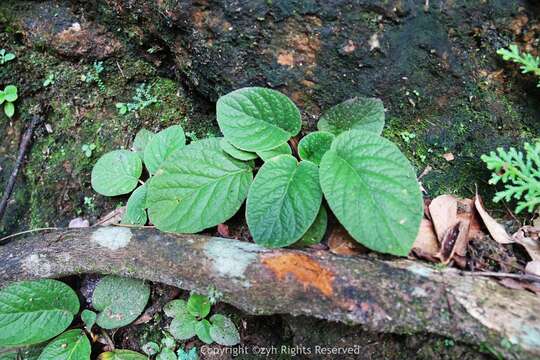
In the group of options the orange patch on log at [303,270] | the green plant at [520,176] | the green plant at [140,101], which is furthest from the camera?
the green plant at [140,101]

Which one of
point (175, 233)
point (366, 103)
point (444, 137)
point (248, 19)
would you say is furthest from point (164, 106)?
point (444, 137)

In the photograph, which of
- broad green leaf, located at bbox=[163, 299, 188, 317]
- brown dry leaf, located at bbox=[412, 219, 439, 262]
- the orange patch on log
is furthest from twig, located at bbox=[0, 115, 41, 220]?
brown dry leaf, located at bbox=[412, 219, 439, 262]

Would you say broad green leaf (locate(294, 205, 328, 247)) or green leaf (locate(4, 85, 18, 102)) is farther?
green leaf (locate(4, 85, 18, 102))

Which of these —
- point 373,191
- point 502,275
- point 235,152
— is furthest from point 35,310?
point 502,275

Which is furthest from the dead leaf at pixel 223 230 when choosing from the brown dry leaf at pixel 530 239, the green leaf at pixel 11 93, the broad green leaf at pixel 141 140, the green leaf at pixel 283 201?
the green leaf at pixel 11 93

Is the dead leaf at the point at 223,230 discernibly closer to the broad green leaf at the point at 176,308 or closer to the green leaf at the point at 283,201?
the green leaf at the point at 283,201

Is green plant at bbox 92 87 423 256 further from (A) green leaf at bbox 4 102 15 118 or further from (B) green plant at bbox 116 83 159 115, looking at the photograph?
(A) green leaf at bbox 4 102 15 118
